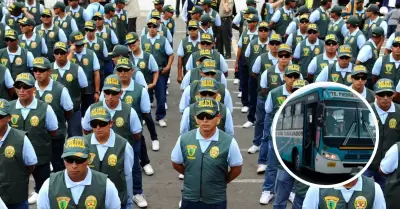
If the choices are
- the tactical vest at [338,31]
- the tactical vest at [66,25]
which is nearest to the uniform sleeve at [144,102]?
the tactical vest at [66,25]

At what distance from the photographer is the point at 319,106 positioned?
2.39 metres

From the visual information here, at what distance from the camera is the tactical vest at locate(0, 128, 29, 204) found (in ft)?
20.5

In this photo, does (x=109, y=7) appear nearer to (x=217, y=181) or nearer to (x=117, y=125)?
(x=117, y=125)

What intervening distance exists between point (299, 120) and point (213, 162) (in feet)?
11.2

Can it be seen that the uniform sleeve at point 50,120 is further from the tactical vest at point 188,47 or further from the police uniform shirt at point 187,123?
the tactical vest at point 188,47

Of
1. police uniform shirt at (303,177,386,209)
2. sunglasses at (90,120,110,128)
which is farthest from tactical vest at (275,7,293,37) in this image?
police uniform shirt at (303,177,386,209)

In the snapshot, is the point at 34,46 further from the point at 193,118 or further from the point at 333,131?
the point at 333,131

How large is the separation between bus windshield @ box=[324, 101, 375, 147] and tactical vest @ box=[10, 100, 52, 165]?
5500mm

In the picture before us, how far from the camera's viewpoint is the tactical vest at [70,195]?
5004 mm

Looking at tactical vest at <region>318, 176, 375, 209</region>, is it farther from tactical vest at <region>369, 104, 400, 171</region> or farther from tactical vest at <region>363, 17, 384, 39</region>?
tactical vest at <region>363, 17, 384, 39</region>

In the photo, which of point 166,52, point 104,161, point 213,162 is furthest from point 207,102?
point 166,52

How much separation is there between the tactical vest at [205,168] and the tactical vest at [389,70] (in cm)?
510

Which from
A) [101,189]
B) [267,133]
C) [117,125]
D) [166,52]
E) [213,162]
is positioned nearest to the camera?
[101,189]

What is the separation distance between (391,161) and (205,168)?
1.88 meters
